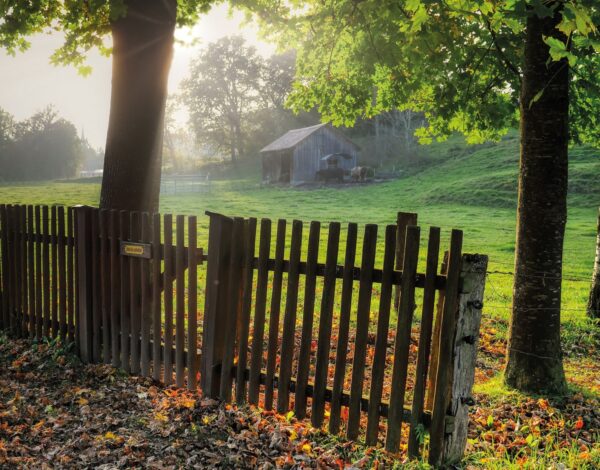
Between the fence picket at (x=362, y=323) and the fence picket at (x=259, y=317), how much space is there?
3.31 feet

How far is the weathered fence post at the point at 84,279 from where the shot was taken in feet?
21.0

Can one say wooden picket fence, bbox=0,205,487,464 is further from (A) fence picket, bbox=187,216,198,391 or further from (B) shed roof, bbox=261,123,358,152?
(B) shed roof, bbox=261,123,358,152

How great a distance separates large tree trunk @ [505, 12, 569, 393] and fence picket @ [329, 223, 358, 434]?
209 cm

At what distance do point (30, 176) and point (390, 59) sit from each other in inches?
2824

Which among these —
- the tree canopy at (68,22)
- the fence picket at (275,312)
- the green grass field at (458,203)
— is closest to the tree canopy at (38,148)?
the green grass field at (458,203)

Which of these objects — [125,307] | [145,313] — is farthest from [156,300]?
[125,307]

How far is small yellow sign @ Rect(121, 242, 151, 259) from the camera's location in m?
5.78

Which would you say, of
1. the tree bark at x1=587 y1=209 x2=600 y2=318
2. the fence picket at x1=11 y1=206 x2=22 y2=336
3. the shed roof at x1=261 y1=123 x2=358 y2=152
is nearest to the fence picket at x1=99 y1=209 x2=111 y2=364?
the fence picket at x1=11 y1=206 x2=22 y2=336

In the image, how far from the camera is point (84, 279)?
21.0 feet

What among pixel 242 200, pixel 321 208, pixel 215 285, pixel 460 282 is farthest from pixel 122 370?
pixel 242 200

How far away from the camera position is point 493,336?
319 inches

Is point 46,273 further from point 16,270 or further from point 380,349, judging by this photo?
point 380,349

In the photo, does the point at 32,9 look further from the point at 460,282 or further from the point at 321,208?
the point at 321,208

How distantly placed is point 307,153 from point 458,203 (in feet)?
58.8
